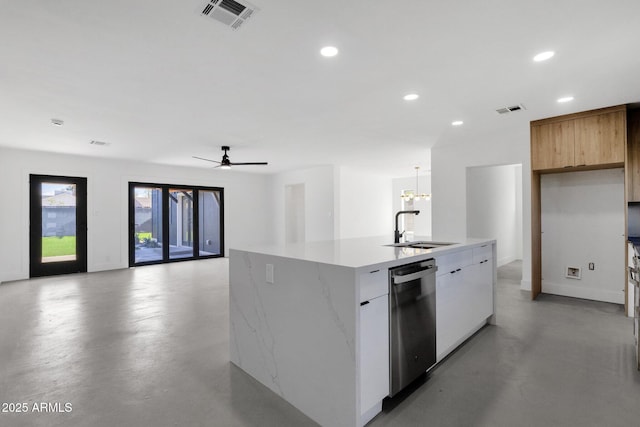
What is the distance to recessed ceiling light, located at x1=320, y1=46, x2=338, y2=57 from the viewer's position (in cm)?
253

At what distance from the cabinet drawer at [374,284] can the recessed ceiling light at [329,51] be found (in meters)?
1.80

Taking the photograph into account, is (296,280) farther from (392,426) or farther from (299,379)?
(392,426)

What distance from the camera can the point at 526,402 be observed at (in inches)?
80.0

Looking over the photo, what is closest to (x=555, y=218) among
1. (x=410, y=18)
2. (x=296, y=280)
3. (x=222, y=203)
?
(x=410, y=18)

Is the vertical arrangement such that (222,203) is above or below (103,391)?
above

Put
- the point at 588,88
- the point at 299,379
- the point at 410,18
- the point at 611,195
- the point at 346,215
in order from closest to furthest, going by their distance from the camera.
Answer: the point at 299,379
the point at 410,18
the point at 588,88
the point at 611,195
the point at 346,215

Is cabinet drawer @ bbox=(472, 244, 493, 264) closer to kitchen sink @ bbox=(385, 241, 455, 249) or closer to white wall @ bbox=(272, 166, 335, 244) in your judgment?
kitchen sink @ bbox=(385, 241, 455, 249)

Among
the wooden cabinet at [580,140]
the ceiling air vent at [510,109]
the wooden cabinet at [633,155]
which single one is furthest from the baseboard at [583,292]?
the ceiling air vent at [510,109]

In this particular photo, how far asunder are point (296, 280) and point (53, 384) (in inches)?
79.0

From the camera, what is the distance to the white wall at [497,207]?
612 cm

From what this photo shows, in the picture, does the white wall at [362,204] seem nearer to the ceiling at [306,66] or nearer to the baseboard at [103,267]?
the ceiling at [306,66]

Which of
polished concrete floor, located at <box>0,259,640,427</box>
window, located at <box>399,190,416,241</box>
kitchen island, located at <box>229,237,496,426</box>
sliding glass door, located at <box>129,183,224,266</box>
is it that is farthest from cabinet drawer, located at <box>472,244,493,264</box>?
sliding glass door, located at <box>129,183,224,266</box>

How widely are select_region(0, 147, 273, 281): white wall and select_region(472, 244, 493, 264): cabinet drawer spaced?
7.53 m

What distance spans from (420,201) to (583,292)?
19.8ft
